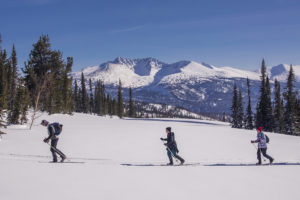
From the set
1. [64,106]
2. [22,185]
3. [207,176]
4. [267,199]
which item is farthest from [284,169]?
[64,106]

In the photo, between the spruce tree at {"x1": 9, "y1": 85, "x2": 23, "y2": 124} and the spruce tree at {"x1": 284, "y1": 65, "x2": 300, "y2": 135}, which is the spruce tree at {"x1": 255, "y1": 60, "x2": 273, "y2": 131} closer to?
the spruce tree at {"x1": 284, "y1": 65, "x2": 300, "y2": 135}

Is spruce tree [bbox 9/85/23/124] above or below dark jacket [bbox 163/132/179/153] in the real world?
above

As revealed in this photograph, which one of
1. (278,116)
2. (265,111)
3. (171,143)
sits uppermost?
(265,111)

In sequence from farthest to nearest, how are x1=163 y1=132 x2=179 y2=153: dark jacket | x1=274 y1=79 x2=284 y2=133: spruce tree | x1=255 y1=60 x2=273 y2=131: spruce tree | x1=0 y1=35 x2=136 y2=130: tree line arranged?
1. x1=274 y1=79 x2=284 y2=133: spruce tree
2. x1=255 y1=60 x2=273 y2=131: spruce tree
3. x1=0 y1=35 x2=136 y2=130: tree line
4. x1=163 y1=132 x2=179 y2=153: dark jacket

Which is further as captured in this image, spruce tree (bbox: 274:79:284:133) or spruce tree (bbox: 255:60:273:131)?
spruce tree (bbox: 274:79:284:133)

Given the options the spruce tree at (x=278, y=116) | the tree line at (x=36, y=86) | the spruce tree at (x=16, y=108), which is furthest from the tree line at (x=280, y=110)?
the spruce tree at (x=16, y=108)

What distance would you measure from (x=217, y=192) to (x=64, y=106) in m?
47.7

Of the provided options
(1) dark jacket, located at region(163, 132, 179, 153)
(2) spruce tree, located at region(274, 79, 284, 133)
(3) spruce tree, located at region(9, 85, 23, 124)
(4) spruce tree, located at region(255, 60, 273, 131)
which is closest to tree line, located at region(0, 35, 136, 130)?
(3) spruce tree, located at region(9, 85, 23, 124)

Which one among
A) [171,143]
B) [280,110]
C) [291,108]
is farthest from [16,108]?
[280,110]

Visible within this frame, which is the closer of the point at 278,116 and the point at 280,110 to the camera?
the point at 278,116

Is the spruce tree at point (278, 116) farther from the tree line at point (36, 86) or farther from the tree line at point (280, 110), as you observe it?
the tree line at point (36, 86)

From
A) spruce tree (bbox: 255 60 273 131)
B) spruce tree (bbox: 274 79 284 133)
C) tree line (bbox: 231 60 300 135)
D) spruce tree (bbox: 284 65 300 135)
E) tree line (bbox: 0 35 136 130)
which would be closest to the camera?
tree line (bbox: 0 35 136 130)

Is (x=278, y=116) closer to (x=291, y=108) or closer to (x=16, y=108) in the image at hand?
(x=291, y=108)

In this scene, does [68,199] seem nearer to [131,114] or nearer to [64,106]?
[64,106]
